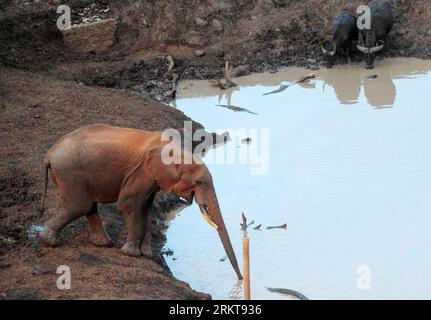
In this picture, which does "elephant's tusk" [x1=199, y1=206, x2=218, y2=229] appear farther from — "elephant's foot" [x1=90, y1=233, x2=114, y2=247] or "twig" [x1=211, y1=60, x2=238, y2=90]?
"twig" [x1=211, y1=60, x2=238, y2=90]

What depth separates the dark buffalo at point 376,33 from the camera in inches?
741

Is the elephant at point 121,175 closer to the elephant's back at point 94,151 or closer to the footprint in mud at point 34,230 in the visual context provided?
the elephant's back at point 94,151

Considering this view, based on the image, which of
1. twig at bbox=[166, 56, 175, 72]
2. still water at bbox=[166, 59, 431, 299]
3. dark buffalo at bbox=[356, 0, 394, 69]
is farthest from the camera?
twig at bbox=[166, 56, 175, 72]

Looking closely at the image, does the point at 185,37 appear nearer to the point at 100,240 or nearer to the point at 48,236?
the point at 100,240

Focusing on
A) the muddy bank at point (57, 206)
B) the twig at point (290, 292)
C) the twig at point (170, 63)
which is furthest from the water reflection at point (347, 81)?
the twig at point (290, 292)

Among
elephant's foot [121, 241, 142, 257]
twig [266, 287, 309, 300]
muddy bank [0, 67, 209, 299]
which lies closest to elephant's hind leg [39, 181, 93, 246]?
muddy bank [0, 67, 209, 299]

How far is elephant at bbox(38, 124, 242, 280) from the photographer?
923 centimetres

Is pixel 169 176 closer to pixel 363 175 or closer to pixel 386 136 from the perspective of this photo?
pixel 363 175

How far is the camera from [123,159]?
9430mm

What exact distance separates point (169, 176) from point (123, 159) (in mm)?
548

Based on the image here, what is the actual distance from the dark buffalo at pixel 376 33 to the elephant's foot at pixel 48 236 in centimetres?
1087

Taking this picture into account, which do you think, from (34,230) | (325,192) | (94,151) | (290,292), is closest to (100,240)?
(34,230)

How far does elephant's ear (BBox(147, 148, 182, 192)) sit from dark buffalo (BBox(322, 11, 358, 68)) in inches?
402
